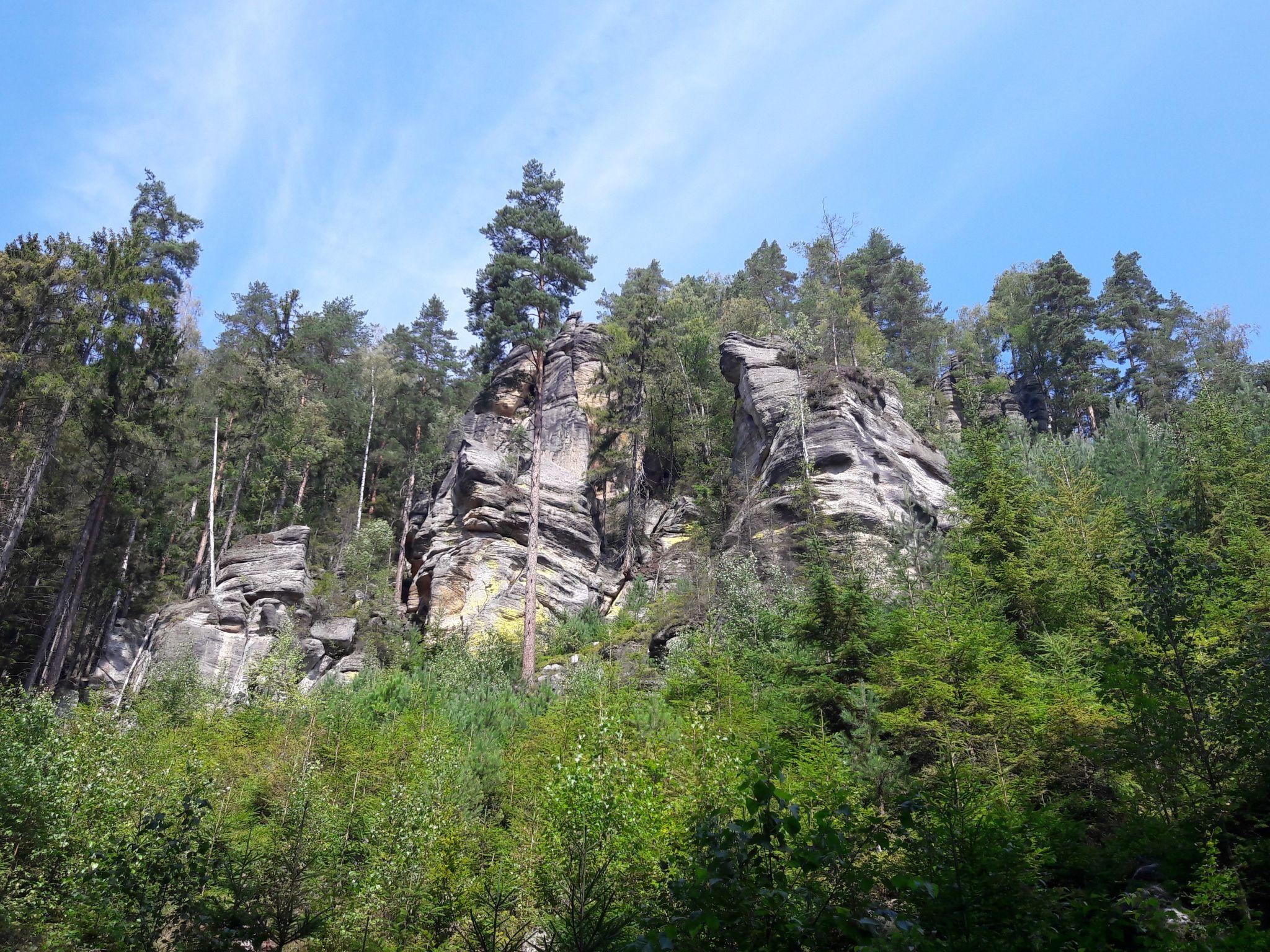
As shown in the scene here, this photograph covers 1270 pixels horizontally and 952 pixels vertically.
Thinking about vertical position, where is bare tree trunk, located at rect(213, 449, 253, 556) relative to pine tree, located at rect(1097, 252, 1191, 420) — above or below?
below

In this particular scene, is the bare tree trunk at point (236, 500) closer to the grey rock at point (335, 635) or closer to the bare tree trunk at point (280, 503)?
the bare tree trunk at point (280, 503)

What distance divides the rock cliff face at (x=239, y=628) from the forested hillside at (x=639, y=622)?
51 cm

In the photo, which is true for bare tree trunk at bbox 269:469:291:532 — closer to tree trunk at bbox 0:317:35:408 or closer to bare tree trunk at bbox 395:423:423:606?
bare tree trunk at bbox 395:423:423:606

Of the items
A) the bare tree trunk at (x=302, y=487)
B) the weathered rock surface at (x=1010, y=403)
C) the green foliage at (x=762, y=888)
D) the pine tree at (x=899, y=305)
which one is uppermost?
the pine tree at (x=899, y=305)

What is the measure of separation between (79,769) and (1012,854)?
11949 millimetres

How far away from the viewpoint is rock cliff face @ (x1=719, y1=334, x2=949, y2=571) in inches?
947

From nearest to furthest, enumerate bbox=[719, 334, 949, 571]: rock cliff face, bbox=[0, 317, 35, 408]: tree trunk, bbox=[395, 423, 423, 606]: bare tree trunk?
bbox=[0, 317, 35, 408]: tree trunk
bbox=[719, 334, 949, 571]: rock cliff face
bbox=[395, 423, 423, 606]: bare tree trunk

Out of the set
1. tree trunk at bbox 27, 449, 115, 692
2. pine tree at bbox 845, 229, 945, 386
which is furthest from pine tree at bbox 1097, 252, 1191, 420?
tree trunk at bbox 27, 449, 115, 692

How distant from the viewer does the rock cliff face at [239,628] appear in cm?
2416

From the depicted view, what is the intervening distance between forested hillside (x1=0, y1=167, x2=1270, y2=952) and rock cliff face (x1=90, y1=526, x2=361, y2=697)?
51 cm

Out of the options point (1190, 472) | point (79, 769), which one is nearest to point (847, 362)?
point (1190, 472)

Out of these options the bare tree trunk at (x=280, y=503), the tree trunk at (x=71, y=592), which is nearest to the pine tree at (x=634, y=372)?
the bare tree trunk at (x=280, y=503)

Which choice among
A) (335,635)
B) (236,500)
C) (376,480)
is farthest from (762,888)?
(376,480)

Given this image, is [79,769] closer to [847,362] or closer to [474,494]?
[474,494]
